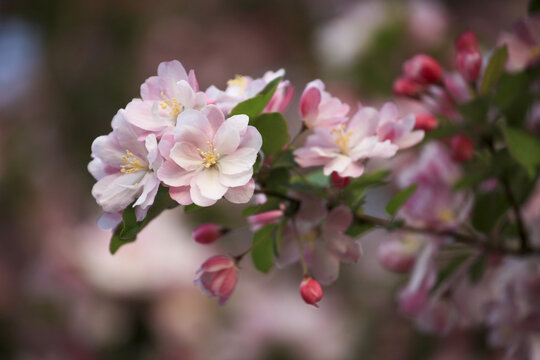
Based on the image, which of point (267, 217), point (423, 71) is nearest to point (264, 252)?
point (267, 217)

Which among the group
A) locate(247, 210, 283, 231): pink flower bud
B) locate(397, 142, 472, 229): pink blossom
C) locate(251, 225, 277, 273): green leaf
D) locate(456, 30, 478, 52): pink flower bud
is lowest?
locate(397, 142, 472, 229): pink blossom

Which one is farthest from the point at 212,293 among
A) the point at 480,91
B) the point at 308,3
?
the point at 308,3

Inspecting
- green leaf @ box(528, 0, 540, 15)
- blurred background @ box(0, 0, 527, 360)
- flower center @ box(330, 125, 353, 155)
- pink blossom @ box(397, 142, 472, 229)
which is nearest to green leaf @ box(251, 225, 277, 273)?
flower center @ box(330, 125, 353, 155)

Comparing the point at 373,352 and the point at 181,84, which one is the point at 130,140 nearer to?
the point at 181,84

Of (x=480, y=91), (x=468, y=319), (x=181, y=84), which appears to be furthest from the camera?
(x=468, y=319)

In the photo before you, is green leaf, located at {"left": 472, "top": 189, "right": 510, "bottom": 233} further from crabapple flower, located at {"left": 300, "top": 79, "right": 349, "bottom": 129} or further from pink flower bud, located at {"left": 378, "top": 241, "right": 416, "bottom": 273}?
crabapple flower, located at {"left": 300, "top": 79, "right": 349, "bottom": 129}

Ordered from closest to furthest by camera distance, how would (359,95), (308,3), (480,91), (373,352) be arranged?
1. (480,91)
2. (359,95)
3. (373,352)
4. (308,3)

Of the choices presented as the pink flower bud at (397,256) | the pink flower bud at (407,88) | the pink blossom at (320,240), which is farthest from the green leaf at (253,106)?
the pink flower bud at (397,256)
